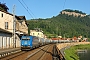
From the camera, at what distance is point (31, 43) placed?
46406 mm

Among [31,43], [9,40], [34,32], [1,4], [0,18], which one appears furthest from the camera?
[34,32]

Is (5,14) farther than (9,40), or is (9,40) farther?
(5,14)

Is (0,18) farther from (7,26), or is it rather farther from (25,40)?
(25,40)

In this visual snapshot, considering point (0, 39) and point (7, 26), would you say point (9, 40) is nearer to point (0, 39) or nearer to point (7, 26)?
point (0, 39)

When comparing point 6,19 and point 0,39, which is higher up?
point 6,19

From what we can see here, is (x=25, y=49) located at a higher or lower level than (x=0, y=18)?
lower

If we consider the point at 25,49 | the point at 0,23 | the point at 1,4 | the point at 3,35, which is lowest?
the point at 25,49

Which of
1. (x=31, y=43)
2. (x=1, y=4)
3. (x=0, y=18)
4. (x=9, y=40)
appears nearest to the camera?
(x=31, y=43)

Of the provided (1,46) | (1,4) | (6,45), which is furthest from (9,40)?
(1,4)

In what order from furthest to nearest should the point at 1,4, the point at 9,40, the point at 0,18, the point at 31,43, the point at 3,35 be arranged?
the point at 1,4 → the point at 0,18 → the point at 9,40 → the point at 3,35 → the point at 31,43

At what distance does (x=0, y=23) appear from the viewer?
6538cm

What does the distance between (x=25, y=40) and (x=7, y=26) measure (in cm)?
2102

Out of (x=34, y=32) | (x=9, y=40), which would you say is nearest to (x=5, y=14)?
(x=9, y=40)

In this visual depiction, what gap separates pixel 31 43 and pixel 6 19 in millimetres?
22307
